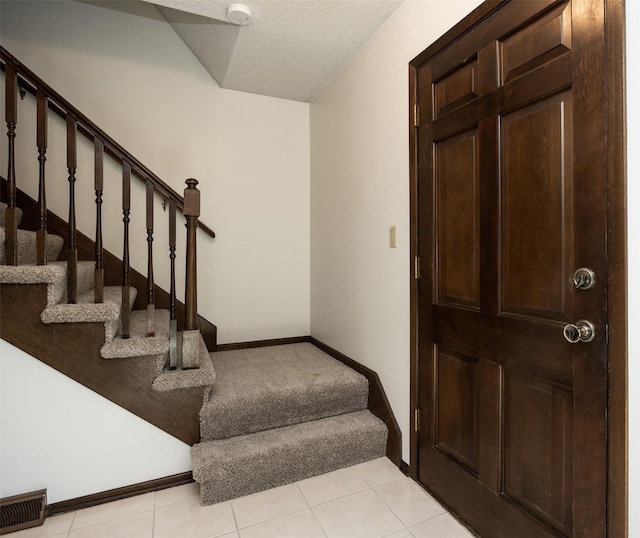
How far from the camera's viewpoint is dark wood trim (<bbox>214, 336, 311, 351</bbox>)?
291cm

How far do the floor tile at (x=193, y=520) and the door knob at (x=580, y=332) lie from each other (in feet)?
5.02

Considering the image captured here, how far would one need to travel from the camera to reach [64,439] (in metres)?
1.66

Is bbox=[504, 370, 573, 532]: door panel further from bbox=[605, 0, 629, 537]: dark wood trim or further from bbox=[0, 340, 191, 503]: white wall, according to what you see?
bbox=[0, 340, 191, 503]: white wall

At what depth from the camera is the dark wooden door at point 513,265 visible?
3.56ft

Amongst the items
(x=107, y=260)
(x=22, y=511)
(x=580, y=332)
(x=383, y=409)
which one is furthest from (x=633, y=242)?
(x=107, y=260)

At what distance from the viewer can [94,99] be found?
8.47 feet

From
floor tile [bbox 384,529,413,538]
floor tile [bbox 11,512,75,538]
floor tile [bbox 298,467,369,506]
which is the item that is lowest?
floor tile [bbox 11,512,75,538]

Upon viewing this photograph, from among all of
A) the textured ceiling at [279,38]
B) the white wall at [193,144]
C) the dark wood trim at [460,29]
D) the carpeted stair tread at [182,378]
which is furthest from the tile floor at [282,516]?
the textured ceiling at [279,38]

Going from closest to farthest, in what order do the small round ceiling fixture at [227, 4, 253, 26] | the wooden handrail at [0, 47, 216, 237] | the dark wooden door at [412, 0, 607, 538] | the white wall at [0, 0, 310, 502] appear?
the dark wooden door at [412, 0, 607, 538] → the wooden handrail at [0, 47, 216, 237] → the small round ceiling fixture at [227, 4, 253, 26] → the white wall at [0, 0, 310, 502]

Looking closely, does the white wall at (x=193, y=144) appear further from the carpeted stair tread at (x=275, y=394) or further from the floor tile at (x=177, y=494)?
the floor tile at (x=177, y=494)

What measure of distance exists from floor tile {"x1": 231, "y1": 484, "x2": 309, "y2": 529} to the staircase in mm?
42

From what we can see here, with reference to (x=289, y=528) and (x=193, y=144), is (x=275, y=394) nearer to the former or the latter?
(x=289, y=528)

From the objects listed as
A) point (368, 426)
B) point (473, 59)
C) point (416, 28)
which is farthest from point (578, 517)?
point (416, 28)

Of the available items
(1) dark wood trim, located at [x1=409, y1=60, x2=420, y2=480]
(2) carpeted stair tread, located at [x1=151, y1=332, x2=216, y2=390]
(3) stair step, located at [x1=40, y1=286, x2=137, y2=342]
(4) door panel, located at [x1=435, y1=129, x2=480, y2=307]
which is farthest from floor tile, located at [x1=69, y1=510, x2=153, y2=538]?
(4) door panel, located at [x1=435, y1=129, x2=480, y2=307]
